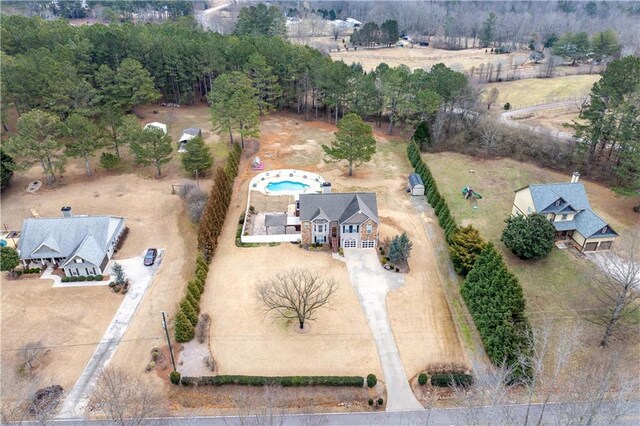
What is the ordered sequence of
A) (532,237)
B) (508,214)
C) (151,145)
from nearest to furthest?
1. (532,237)
2. (508,214)
3. (151,145)

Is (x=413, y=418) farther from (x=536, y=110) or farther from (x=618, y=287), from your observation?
(x=536, y=110)

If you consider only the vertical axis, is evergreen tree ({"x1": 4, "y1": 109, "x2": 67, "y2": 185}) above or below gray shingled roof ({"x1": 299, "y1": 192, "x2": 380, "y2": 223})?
above

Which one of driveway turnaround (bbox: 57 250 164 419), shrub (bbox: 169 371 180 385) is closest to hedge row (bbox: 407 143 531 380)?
shrub (bbox: 169 371 180 385)

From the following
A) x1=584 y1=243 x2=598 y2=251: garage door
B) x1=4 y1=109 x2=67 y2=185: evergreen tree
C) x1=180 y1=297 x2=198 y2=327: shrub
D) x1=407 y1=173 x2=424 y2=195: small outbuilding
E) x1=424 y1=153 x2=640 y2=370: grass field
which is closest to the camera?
x1=180 y1=297 x2=198 y2=327: shrub

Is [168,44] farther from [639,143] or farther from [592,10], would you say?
[592,10]

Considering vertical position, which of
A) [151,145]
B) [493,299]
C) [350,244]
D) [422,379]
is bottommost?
[422,379]

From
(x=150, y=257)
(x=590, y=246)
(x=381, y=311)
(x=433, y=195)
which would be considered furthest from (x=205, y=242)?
(x=590, y=246)

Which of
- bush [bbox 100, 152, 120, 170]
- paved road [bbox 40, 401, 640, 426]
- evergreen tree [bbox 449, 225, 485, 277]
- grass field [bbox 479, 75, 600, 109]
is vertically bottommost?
paved road [bbox 40, 401, 640, 426]

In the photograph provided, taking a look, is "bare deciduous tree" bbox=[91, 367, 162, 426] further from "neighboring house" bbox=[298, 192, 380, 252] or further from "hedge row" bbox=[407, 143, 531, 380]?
"hedge row" bbox=[407, 143, 531, 380]
